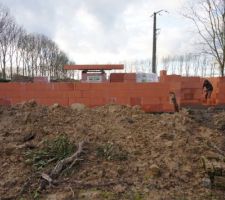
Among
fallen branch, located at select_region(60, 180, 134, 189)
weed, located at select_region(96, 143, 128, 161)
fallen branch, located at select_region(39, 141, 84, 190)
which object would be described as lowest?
fallen branch, located at select_region(60, 180, 134, 189)

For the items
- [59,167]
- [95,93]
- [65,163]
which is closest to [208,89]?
[95,93]

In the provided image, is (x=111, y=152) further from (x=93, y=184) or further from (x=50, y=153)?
(x=50, y=153)

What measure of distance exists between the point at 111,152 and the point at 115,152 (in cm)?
7

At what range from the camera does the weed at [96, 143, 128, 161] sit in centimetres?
599

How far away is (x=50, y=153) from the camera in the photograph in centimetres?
608

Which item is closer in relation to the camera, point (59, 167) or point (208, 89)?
point (59, 167)

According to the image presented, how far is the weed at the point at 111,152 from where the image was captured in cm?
599

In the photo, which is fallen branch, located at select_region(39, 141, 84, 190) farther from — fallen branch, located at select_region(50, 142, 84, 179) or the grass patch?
the grass patch

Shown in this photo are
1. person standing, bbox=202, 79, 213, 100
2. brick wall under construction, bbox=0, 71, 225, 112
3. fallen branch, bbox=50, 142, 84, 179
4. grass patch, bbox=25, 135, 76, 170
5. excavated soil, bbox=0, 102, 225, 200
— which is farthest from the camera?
person standing, bbox=202, 79, 213, 100

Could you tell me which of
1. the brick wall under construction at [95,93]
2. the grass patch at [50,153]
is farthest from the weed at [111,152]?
the brick wall under construction at [95,93]

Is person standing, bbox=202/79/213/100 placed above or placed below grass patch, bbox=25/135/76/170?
above

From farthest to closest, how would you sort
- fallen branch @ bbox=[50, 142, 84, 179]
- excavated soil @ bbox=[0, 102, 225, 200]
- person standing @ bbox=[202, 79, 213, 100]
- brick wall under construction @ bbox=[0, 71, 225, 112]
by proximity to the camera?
person standing @ bbox=[202, 79, 213, 100], brick wall under construction @ bbox=[0, 71, 225, 112], fallen branch @ bbox=[50, 142, 84, 179], excavated soil @ bbox=[0, 102, 225, 200]

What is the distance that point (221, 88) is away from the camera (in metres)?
12.1

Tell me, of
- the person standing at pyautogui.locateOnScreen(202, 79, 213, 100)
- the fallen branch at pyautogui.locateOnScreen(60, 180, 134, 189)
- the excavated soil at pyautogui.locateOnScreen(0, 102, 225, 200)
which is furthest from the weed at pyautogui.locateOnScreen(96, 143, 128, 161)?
the person standing at pyautogui.locateOnScreen(202, 79, 213, 100)
